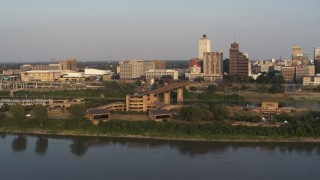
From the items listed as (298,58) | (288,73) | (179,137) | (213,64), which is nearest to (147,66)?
(213,64)

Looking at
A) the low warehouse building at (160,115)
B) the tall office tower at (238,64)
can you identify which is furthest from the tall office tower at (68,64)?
the low warehouse building at (160,115)

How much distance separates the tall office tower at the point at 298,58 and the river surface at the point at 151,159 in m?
22.1

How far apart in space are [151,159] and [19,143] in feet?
10.1

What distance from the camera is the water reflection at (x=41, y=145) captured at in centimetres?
841

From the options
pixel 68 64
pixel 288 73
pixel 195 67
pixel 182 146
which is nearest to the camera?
pixel 182 146

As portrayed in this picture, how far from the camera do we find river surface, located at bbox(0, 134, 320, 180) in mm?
6773

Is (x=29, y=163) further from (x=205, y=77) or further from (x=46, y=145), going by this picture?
(x=205, y=77)

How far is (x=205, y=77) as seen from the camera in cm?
2559

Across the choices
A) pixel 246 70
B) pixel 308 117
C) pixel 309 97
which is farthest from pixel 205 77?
pixel 308 117

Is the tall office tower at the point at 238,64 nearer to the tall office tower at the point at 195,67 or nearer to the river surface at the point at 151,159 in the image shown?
the tall office tower at the point at 195,67

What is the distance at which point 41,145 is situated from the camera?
8.97m

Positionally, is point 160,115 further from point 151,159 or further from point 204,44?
point 204,44

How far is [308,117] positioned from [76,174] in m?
6.38

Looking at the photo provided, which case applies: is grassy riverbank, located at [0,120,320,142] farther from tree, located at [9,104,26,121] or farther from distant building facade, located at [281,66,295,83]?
distant building facade, located at [281,66,295,83]
